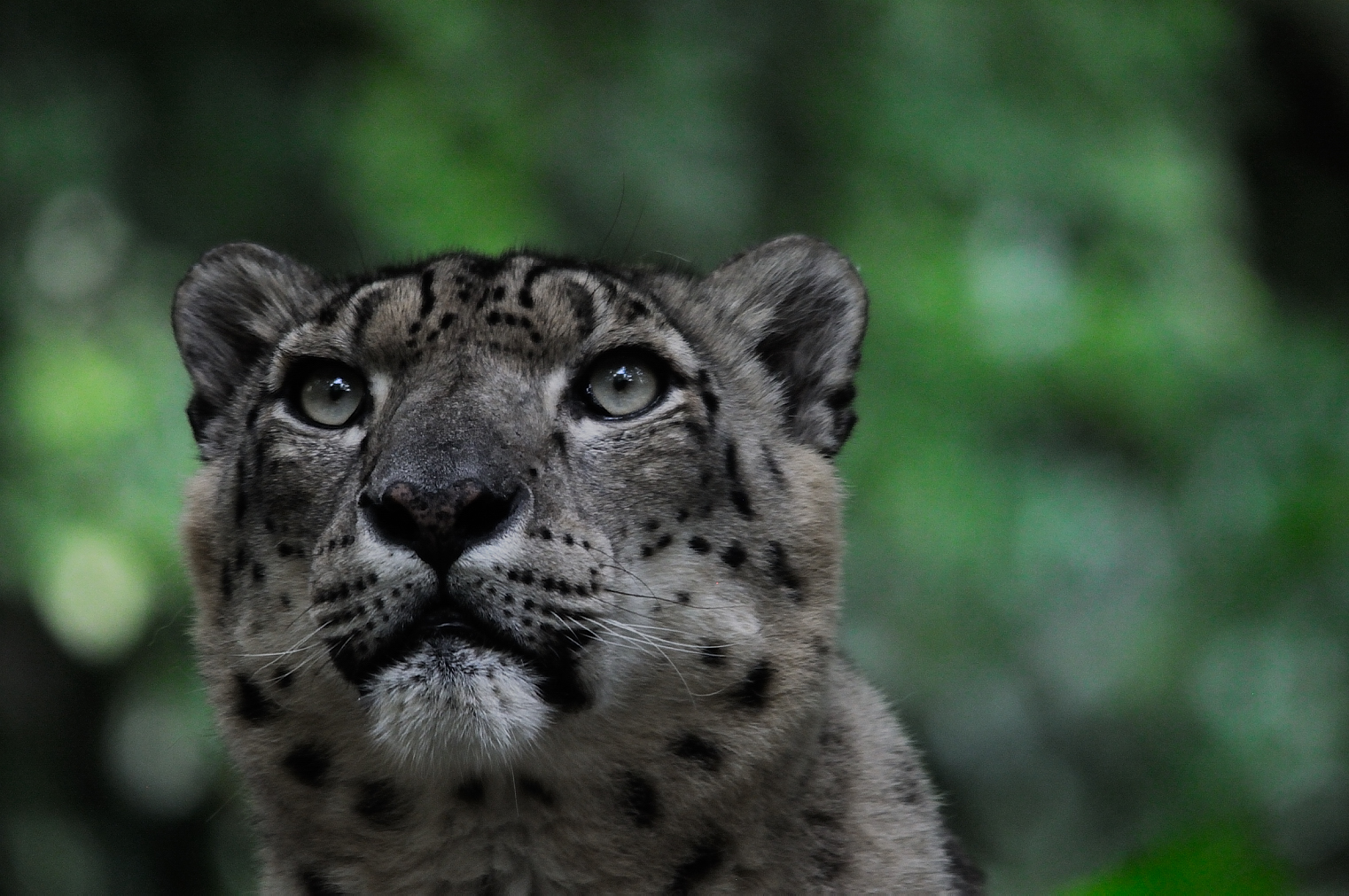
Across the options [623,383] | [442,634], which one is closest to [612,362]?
[623,383]

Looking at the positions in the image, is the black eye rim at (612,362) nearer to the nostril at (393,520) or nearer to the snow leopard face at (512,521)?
the snow leopard face at (512,521)

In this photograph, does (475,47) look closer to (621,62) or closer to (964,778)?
(621,62)

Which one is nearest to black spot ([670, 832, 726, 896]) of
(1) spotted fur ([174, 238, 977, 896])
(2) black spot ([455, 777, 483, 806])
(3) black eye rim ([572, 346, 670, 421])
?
(1) spotted fur ([174, 238, 977, 896])

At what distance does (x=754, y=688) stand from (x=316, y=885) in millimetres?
1226

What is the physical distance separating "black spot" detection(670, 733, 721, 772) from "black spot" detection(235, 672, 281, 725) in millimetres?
1037

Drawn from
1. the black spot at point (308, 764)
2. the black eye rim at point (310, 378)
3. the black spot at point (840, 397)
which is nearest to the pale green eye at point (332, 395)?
the black eye rim at point (310, 378)

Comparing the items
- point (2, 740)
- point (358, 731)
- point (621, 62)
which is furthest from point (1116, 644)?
point (2, 740)

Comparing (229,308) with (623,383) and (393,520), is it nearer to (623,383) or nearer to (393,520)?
(623,383)

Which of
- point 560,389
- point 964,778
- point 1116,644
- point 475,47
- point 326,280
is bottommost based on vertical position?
point 964,778

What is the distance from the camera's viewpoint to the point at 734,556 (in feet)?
13.2

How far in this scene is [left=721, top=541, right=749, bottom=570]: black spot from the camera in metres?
4.00

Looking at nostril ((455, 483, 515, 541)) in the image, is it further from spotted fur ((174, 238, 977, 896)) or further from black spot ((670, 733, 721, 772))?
black spot ((670, 733, 721, 772))

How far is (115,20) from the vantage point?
8.41m

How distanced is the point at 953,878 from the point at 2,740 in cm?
639
